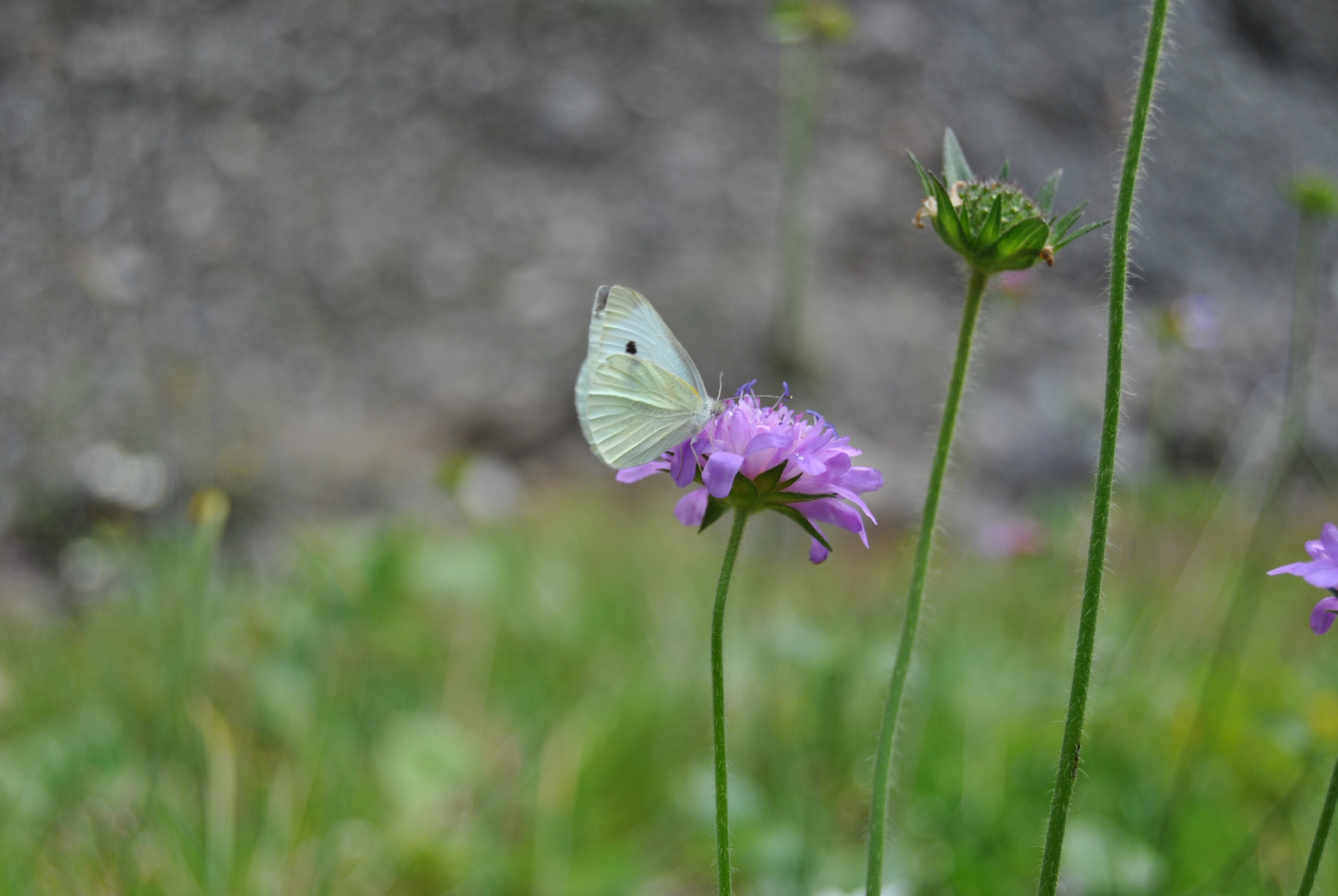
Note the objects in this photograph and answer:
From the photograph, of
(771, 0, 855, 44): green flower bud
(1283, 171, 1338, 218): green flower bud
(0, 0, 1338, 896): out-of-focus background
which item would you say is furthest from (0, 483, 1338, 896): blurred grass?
(771, 0, 855, 44): green flower bud

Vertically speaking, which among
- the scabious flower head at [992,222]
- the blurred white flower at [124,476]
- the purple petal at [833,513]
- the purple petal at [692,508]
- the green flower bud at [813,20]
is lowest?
the blurred white flower at [124,476]

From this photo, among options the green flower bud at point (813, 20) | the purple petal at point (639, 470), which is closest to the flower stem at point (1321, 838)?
the purple petal at point (639, 470)

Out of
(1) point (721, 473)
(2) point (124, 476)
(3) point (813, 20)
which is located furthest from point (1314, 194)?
(2) point (124, 476)

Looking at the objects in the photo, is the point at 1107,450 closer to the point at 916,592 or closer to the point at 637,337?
the point at 916,592

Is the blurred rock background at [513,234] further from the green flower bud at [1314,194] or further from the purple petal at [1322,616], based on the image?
the purple petal at [1322,616]

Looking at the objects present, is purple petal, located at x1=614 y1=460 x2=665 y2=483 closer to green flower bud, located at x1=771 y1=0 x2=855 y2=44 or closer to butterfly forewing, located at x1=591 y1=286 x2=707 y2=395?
butterfly forewing, located at x1=591 y1=286 x2=707 y2=395

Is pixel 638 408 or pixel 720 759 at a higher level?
pixel 638 408
